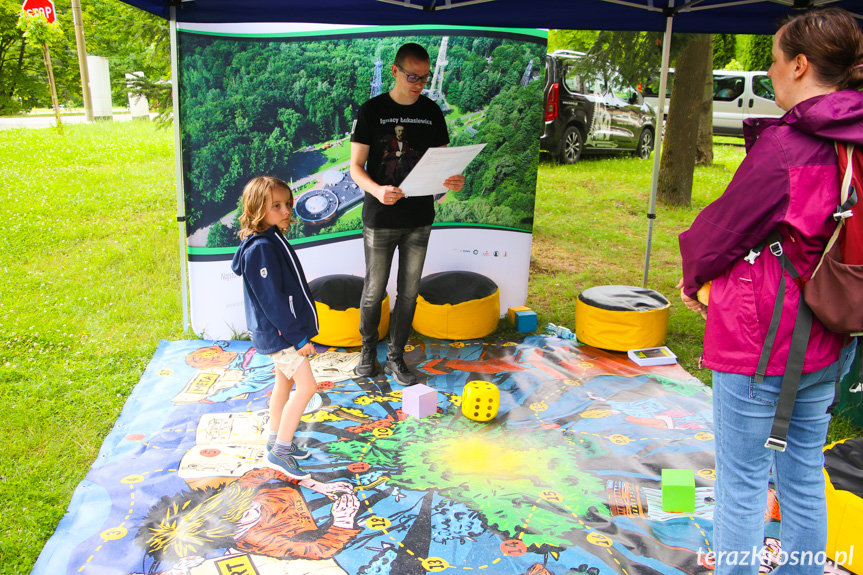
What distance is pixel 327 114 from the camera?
14.9ft

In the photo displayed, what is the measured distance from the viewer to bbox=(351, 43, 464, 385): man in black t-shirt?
362 centimetres

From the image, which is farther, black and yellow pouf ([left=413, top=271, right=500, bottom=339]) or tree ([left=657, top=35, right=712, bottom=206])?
tree ([left=657, top=35, right=712, bottom=206])

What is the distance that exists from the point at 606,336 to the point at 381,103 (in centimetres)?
218

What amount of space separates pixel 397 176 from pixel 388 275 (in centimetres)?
60

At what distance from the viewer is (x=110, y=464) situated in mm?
3041

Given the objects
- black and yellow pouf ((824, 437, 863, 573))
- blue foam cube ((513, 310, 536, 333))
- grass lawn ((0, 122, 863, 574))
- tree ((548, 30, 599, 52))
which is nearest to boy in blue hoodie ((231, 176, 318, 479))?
grass lawn ((0, 122, 863, 574))

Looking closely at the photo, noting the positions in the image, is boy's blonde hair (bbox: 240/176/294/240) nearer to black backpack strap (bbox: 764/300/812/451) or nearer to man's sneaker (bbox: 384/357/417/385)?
man's sneaker (bbox: 384/357/417/385)

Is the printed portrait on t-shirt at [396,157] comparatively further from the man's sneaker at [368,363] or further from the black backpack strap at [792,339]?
the black backpack strap at [792,339]

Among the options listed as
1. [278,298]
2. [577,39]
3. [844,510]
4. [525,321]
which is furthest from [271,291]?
[577,39]

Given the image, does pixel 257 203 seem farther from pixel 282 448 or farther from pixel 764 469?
pixel 764 469

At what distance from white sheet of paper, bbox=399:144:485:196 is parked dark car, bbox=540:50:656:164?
6.63m

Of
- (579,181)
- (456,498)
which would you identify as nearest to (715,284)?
(456,498)

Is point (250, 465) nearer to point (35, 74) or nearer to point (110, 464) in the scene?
point (110, 464)

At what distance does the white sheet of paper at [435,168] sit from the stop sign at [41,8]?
14472 mm
